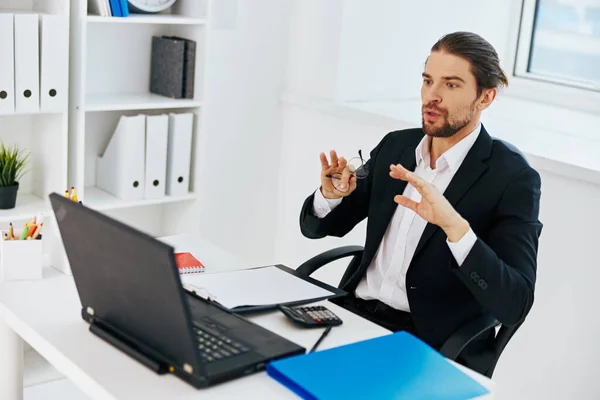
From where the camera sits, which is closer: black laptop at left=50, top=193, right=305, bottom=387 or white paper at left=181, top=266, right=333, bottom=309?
black laptop at left=50, top=193, right=305, bottom=387

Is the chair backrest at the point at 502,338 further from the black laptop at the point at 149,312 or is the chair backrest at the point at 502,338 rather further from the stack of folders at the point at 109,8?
the stack of folders at the point at 109,8

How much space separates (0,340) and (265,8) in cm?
215

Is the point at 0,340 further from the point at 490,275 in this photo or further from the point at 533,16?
the point at 533,16

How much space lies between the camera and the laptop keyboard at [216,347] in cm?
157

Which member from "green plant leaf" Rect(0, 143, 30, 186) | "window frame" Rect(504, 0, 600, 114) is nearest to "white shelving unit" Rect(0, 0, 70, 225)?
"green plant leaf" Rect(0, 143, 30, 186)

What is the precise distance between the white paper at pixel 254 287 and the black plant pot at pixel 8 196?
123 centimetres

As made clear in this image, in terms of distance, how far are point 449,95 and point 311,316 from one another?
29.3 inches

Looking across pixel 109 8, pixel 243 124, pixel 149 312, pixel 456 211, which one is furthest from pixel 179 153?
pixel 149 312

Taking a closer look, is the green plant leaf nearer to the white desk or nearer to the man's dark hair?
the white desk

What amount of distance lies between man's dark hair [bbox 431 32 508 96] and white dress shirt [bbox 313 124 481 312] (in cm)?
14

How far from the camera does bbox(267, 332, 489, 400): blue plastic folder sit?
1.49 m

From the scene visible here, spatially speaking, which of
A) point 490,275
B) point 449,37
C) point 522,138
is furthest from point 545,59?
point 490,275

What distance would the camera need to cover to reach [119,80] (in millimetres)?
3418

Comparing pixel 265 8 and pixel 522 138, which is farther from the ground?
pixel 265 8
